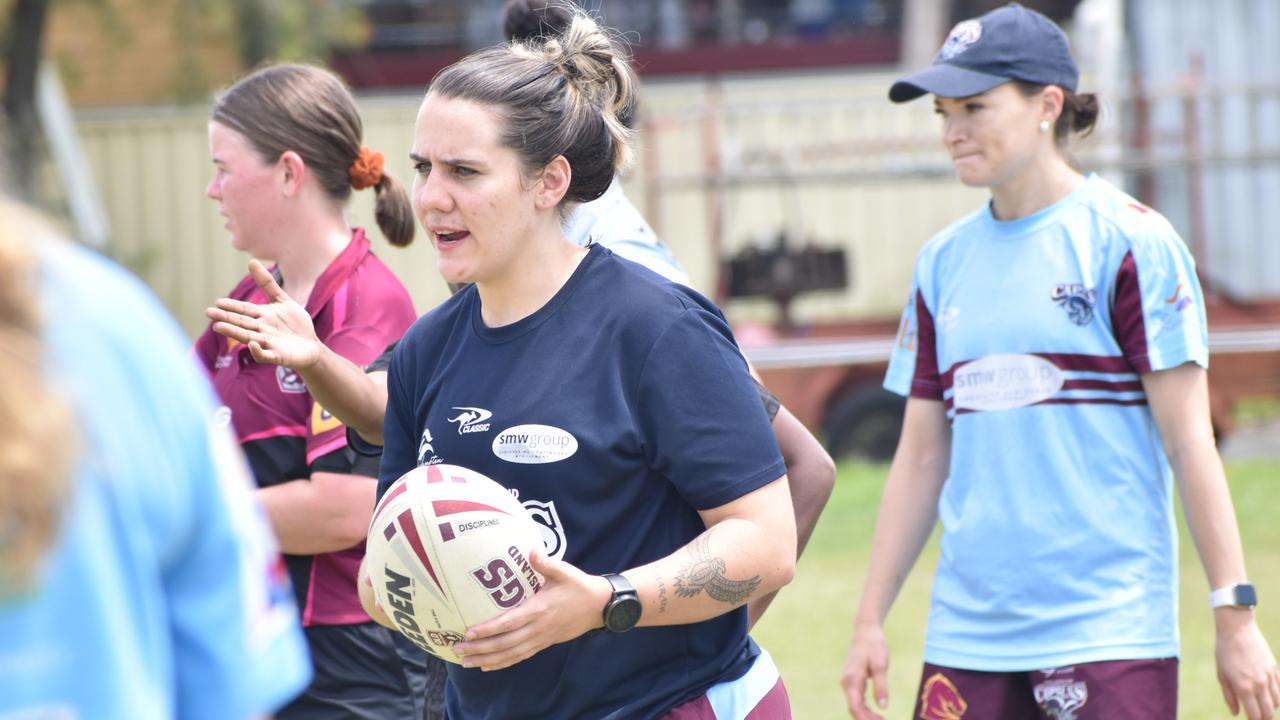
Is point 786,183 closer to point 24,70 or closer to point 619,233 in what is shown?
point 24,70

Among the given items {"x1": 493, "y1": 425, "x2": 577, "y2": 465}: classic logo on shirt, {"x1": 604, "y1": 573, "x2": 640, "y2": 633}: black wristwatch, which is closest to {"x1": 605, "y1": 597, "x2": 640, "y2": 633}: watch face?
{"x1": 604, "y1": 573, "x2": 640, "y2": 633}: black wristwatch

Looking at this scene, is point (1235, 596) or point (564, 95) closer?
point (564, 95)

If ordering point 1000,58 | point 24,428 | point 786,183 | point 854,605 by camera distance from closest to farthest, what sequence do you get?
point 24,428
point 1000,58
point 854,605
point 786,183

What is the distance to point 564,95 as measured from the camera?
2885 millimetres

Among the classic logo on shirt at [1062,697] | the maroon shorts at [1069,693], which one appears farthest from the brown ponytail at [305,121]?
the classic logo on shirt at [1062,697]

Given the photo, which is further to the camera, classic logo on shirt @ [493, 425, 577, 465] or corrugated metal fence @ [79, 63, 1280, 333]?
corrugated metal fence @ [79, 63, 1280, 333]

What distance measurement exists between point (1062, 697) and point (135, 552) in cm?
258

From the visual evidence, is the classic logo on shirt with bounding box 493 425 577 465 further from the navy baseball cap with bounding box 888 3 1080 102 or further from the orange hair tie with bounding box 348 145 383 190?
the navy baseball cap with bounding box 888 3 1080 102

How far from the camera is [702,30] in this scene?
2239cm

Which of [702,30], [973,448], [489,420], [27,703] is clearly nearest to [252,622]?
[27,703]

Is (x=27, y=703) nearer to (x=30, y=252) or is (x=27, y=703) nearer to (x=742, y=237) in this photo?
(x=30, y=252)

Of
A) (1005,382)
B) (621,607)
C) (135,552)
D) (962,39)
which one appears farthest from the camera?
(962,39)

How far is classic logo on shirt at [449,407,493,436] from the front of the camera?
2.73 metres

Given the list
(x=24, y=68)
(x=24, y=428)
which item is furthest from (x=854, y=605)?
(x=24, y=68)
